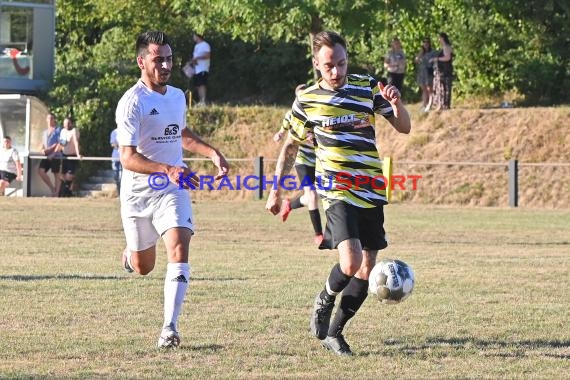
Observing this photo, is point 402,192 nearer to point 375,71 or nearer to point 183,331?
point 375,71

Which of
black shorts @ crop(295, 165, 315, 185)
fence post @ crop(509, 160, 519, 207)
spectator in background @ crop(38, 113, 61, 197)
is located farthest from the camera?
spectator in background @ crop(38, 113, 61, 197)

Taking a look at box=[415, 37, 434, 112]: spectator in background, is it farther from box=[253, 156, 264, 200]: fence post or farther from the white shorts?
the white shorts

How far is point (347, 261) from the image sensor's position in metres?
8.15

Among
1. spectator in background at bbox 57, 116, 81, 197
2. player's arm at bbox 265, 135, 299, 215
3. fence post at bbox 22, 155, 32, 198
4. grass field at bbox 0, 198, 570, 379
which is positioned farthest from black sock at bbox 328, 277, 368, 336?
fence post at bbox 22, 155, 32, 198

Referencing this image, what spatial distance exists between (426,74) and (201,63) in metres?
6.10

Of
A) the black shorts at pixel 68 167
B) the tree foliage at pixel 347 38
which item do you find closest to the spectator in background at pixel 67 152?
the black shorts at pixel 68 167

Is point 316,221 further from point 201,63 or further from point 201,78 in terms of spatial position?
point 201,78

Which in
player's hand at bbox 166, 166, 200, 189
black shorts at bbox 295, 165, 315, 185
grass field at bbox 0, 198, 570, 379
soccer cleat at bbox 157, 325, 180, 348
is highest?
player's hand at bbox 166, 166, 200, 189

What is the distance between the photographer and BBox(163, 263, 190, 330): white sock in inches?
329

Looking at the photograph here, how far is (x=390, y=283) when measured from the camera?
8789 mm

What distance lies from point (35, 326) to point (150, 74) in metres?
2.02

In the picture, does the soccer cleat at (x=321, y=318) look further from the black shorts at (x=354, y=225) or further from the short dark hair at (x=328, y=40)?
the short dark hair at (x=328, y=40)

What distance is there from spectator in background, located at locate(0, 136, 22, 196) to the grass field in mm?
9673

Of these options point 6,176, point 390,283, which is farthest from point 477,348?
point 6,176
